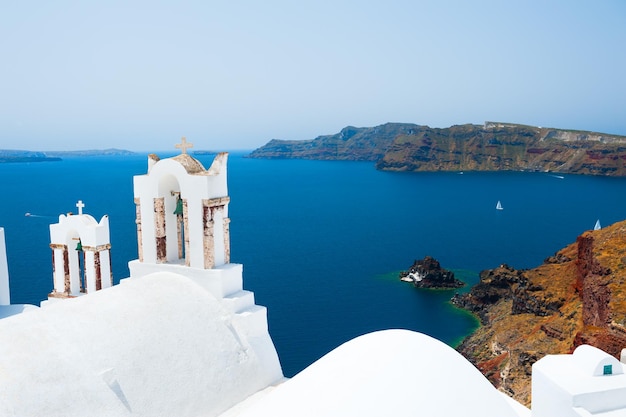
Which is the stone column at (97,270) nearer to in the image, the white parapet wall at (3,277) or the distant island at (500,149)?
the white parapet wall at (3,277)

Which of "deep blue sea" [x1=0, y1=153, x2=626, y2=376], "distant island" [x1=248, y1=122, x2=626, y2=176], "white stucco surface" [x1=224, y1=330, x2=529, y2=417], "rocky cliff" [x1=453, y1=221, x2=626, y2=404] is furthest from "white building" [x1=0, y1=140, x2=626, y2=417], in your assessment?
"distant island" [x1=248, y1=122, x2=626, y2=176]

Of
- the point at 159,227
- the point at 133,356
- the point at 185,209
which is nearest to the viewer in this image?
the point at 133,356

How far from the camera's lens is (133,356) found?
7.27m

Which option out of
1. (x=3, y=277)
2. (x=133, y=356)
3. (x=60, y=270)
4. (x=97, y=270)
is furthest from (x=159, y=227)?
(x=3, y=277)

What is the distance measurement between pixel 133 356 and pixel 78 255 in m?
4.97

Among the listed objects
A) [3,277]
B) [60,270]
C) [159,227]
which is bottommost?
[3,277]

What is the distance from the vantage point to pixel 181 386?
7605 mm

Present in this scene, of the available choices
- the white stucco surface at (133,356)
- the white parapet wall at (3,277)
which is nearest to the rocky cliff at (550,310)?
the white stucco surface at (133,356)

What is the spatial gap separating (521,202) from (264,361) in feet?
270

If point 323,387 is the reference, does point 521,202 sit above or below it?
below

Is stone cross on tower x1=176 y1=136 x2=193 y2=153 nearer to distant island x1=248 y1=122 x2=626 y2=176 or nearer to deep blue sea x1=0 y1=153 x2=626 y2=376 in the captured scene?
deep blue sea x1=0 y1=153 x2=626 y2=376

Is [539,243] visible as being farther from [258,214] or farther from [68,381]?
[68,381]

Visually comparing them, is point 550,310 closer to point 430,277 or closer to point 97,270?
point 430,277

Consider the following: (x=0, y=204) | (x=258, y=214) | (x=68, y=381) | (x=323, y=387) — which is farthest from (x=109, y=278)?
(x=0, y=204)
